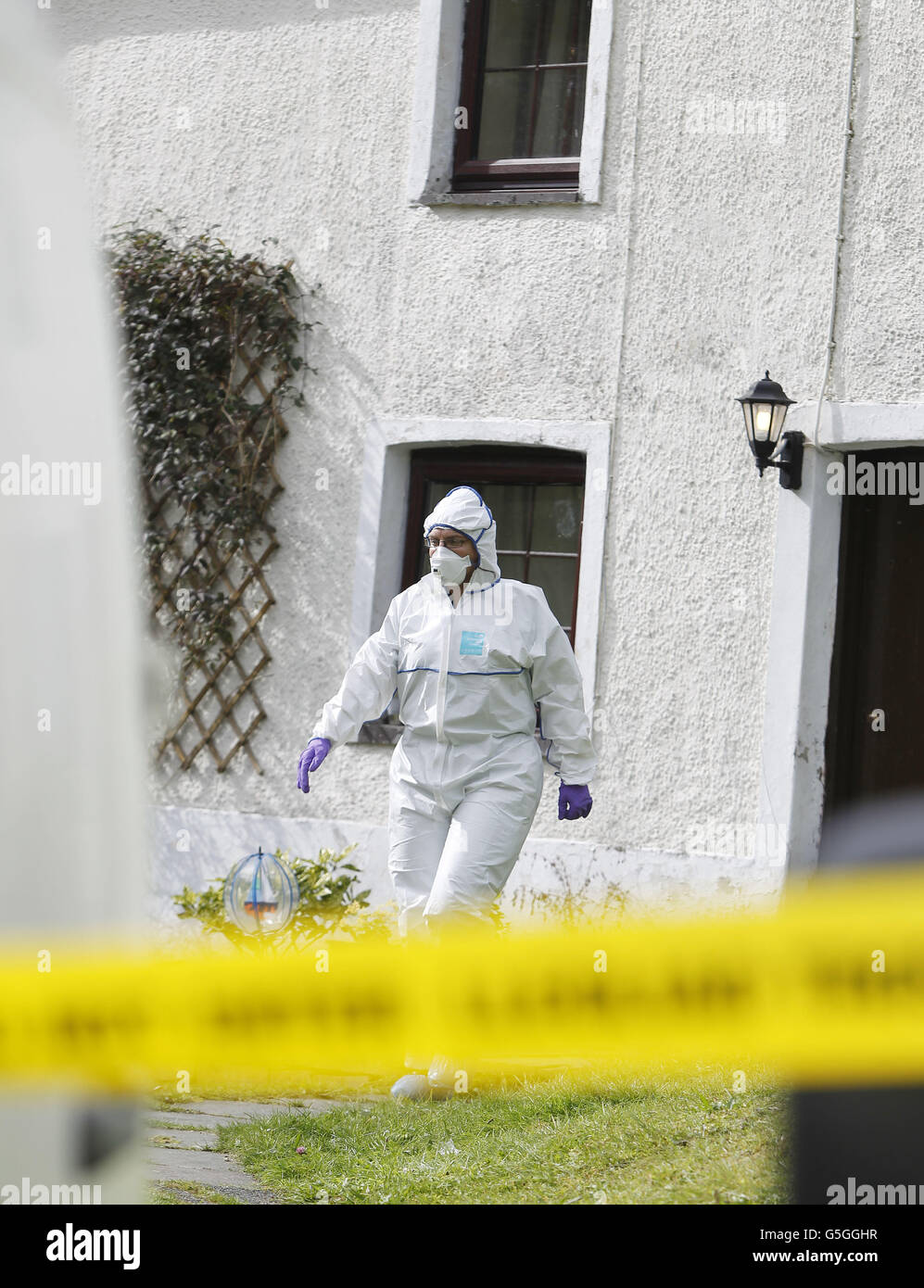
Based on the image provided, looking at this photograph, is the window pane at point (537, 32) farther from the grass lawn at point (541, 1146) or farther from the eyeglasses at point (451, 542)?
the grass lawn at point (541, 1146)

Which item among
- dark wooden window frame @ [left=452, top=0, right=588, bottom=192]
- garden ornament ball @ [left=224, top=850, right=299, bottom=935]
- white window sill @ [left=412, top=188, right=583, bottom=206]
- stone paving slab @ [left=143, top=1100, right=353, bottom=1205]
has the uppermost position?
dark wooden window frame @ [left=452, top=0, right=588, bottom=192]

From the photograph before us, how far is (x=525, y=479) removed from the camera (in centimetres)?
845

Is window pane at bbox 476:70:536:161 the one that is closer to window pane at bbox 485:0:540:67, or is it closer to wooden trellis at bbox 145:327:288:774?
window pane at bbox 485:0:540:67

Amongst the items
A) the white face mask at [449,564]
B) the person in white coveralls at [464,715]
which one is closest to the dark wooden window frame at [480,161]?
the person in white coveralls at [464,715]

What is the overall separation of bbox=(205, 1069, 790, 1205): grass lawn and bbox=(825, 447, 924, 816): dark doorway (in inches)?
118

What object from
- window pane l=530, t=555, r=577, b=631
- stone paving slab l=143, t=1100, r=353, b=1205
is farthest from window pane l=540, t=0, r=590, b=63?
stone paving slab l=143, t=1100, r=353, b=1205

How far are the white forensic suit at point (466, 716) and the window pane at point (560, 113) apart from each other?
342 centimetres

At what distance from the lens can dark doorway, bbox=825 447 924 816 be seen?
7.77m

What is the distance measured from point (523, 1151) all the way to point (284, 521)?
4794 mm

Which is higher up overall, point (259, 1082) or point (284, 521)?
point (284, 521)

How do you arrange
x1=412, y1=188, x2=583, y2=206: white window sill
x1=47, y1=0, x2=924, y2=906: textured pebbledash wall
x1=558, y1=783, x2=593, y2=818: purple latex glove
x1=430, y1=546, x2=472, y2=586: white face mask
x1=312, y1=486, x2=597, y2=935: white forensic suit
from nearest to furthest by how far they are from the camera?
x1=312, y1=486, x2=597, y2=935: white forensic suit, x1=430, y1=546, x2=472, y2=586: white face mask, x1=558, y1=783, x2=593, y2=818: purple latex glove, x1=47, y1=0, x2=924, y2=906: textured pebbledash wall, x1=412, y1=188, x2=583, y2=206: white window sill
